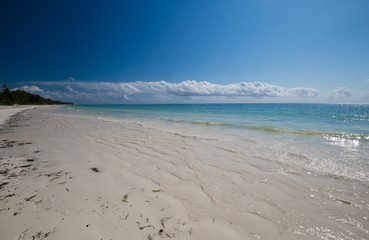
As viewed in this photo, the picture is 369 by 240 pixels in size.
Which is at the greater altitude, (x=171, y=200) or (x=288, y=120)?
(x=171, y=200)

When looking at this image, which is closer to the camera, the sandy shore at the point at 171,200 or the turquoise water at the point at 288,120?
the sandy shore at the point at 171,200

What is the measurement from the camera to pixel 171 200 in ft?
9.79

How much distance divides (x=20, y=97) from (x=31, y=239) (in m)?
105

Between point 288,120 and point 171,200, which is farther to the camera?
point 288,120

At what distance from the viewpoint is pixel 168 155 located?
5.80 meters

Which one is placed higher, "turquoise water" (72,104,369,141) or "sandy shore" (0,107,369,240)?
"sandy shore" (0,107,369,240)

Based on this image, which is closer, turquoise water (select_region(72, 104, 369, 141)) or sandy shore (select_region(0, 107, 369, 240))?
sandy shore (select_region(0, 107, 369, 240))

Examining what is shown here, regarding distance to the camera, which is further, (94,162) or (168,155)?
(168,155)

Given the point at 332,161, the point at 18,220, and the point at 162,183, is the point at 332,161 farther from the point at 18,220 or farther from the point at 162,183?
the point at 18,220

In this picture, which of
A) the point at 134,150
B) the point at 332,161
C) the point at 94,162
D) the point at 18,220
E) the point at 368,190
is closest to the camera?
the point at 18,220

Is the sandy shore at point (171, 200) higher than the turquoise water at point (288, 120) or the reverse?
higher

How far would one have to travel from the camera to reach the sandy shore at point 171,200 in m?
2.26

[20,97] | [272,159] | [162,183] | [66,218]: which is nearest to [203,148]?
Answer: [272,159]

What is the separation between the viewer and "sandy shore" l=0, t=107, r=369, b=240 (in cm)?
226
